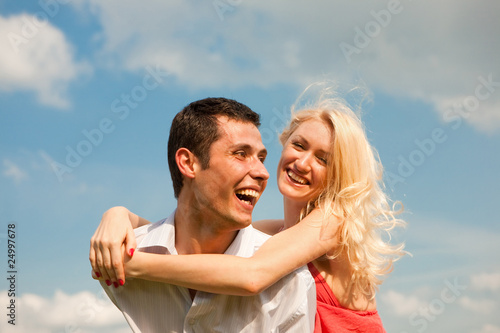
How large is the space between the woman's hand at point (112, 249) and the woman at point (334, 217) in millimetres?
28

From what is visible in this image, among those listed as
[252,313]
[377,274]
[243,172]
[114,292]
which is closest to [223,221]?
[243,172]

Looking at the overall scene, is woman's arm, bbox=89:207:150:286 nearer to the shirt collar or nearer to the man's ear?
the shirt collar

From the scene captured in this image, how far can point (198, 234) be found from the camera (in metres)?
4.24

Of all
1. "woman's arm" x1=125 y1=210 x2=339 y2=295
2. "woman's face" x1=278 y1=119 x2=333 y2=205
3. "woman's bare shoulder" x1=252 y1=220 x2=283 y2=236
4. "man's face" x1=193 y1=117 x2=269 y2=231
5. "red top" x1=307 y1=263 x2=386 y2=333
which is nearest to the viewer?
"woman's arm" x1=125 y1=210 x2=339 y2=295

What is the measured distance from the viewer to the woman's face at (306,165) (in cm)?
486

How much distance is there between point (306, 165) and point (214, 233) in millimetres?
1175

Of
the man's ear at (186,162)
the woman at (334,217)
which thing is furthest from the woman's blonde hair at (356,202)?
the man's ear at (186,162)

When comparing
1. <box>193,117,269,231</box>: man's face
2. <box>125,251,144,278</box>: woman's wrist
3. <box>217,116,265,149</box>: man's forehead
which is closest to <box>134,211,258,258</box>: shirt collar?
<box>193,117,269,231</box>: man's face

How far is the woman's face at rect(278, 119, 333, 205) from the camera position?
4.86 meters

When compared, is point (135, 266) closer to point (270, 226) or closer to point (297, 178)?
point (297, 178)

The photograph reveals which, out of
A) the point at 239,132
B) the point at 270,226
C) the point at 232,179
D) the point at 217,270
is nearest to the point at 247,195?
the point at 232,179

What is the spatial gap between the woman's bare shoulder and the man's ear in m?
1.84

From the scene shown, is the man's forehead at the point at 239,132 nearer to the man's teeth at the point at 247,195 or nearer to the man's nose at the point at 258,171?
the man's nose at the point at 258,171

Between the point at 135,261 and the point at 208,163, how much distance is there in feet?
3.13
